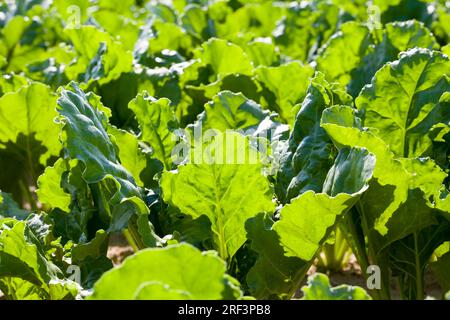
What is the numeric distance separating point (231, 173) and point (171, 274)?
0.67 m

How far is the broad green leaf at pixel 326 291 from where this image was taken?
1963mm

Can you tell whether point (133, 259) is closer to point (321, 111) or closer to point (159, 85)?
point (321, 111)

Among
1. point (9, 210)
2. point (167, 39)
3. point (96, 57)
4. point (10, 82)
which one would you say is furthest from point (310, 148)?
point (167, 39)

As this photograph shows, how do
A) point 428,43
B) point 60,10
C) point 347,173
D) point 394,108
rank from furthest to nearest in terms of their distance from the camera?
point 60,10, point 428,43, point 394,108, point 347,173

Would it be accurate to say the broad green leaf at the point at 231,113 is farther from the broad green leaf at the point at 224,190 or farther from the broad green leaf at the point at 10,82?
the broad green leaf at the point at 10,82

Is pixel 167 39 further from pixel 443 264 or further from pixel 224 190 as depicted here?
pixel 443 264

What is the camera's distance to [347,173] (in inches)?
95.7

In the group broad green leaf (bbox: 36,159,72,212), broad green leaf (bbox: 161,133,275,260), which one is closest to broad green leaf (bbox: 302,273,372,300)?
broad green leaf (bbox: 161,133,275,260)

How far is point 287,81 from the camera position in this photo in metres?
3.59

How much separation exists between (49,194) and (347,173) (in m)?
1.16

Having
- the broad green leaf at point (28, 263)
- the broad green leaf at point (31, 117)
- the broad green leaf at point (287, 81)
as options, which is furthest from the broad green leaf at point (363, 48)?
the broad green leaf at point (28, 263)

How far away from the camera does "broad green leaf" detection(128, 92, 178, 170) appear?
2963 millimetres
